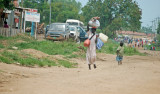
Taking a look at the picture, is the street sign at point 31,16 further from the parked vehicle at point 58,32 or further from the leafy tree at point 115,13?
the leafy tree at point 115,13

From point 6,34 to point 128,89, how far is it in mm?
22026

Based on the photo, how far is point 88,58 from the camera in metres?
11.2

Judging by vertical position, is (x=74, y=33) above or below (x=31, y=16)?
below

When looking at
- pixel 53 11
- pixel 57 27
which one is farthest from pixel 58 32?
pixel 53 11

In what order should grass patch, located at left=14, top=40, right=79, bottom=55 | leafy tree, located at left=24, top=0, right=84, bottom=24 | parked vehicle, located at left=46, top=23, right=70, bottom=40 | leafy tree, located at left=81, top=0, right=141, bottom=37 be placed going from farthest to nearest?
leafy tree, located at left=81, top=0, right=141, bottom=37 < leafy tree, located at left=24, top=0, right=84, bottom=24 < parked vehicle, located at left=46, top=23, right=70, bottom=40 < grass patch, located at left=14, top=40, right=79, bottom=55

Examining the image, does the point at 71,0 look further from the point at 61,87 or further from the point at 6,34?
the point at 61,87

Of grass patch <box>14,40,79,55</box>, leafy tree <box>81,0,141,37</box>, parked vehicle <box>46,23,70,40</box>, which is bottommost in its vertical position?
grass patch <box>14,40,79,55</box>

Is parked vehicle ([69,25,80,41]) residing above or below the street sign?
below

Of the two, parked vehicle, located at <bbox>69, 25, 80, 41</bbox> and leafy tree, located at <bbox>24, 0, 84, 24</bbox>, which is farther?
leafy tree, located at <bbox>24, 0, 84, 24</bbox>

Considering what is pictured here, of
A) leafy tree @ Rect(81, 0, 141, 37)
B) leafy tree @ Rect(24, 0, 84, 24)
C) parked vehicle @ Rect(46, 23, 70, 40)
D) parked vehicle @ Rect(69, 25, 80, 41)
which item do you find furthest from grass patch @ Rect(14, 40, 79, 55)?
leafy tree @ Rect(81, 0, 141, 37)

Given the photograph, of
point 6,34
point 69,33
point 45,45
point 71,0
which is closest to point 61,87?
point 45,45

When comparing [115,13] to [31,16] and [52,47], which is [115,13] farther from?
[52,47]

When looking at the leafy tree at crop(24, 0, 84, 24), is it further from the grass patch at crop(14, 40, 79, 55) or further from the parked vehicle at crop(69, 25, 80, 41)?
the grass patch at crop(14, 40, 79, 55)

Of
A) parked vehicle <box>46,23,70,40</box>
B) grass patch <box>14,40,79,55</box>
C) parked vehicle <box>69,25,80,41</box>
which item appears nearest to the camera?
grass patch <box>14,40,79,55</box>
